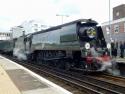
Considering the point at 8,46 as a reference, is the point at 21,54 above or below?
below

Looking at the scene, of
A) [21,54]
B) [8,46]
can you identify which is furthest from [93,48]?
[8,46]

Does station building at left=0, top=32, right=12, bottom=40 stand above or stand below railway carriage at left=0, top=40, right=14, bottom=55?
above

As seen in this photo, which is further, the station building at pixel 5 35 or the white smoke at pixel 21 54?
the station building at pixel 5 35

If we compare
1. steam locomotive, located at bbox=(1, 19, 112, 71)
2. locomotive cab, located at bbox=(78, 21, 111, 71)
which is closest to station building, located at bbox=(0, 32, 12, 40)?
steam locomotive, located at bbox=(1, 19, 112, 71)

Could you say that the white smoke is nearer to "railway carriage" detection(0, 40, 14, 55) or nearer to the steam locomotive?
"railway carriage" detection(0, 40, 14, 55)

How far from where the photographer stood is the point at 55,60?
938 inches

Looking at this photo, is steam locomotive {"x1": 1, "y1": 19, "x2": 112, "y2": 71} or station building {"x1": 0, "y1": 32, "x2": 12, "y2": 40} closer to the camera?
steam locomotive {"x1": 1, "y1": 19, "x2": 112, "y2": 71}

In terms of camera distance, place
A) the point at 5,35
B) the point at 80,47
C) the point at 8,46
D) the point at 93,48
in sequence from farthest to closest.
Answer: the point at 5,35 → the point at 8,46 → the point at 93,48 → the point at 80,47

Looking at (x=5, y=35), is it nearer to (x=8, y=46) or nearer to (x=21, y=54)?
(x=8, y=46)

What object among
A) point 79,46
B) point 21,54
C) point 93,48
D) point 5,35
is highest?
point 5,35

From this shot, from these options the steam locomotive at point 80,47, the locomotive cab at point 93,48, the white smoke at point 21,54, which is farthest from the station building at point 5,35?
the locomotive cab at point 93,48

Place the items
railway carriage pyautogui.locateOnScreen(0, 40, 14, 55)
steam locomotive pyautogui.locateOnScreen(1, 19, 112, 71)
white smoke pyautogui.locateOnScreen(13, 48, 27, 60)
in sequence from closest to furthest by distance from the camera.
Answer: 1. steam locomotive pyautogui.locateOnScreen(1, 19, 112, 71)
2. white smoke pyautogui.locateOnScreen(13, 48, 27, 60)
3. railway carriage pyautogui.locateOnScreen(0, 40, 14, 55)

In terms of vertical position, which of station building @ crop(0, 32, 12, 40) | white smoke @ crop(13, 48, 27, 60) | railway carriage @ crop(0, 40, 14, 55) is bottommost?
white smoke @ crop(13, 48, 27, 60)

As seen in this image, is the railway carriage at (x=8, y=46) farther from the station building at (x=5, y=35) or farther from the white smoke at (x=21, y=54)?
the station building at (x=5, y=35)
